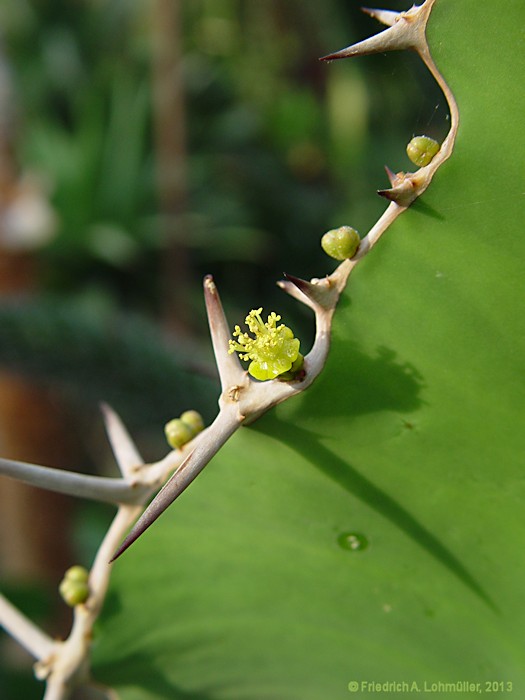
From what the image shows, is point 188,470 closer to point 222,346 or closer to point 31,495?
point 222,346

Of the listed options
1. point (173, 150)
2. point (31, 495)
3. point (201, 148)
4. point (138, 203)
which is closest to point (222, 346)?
point (31, 495)

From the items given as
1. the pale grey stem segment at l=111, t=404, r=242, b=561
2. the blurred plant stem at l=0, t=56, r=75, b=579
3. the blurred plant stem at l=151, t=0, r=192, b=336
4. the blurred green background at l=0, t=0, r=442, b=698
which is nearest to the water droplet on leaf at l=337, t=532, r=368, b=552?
the pale grey stem segment at l=111, t=404, r=242, b=561

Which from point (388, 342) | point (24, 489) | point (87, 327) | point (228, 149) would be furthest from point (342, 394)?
point (228, 149)

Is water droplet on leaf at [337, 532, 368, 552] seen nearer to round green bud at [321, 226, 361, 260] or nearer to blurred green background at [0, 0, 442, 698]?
round green bud at [321, 226, 361, 260]

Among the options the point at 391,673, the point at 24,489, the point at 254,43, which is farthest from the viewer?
the point at 254,43

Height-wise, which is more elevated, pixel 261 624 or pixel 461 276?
pixel 461 276

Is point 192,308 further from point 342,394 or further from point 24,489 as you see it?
point 342,394

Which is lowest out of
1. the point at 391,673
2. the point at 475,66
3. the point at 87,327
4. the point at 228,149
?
the point at 228,149
